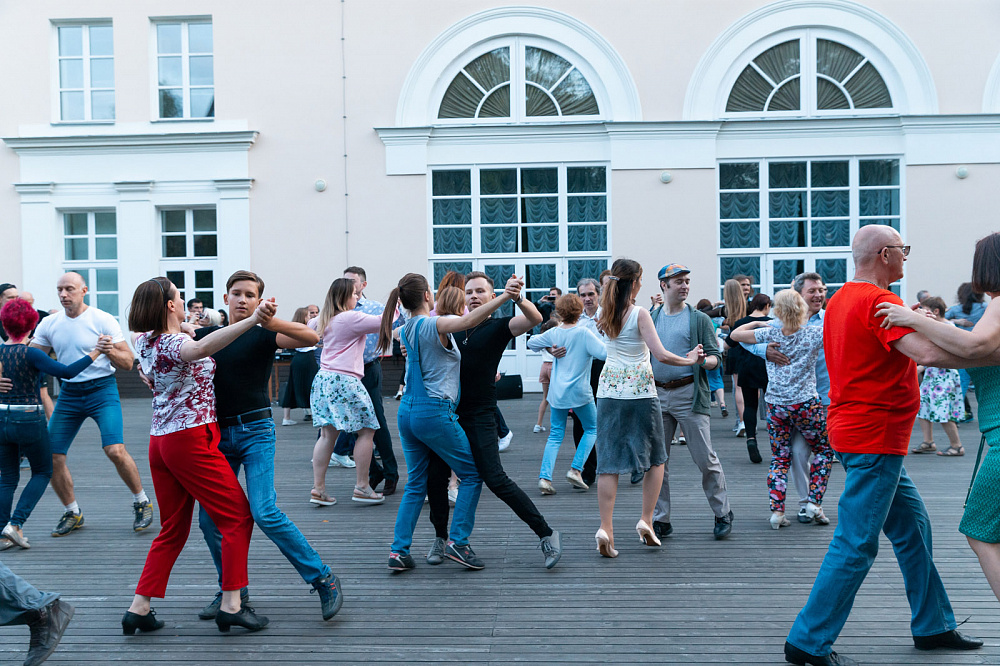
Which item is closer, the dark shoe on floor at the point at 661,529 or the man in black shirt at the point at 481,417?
the man in black shirt at the point at 481,417

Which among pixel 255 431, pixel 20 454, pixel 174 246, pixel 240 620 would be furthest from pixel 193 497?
pixel 174 246

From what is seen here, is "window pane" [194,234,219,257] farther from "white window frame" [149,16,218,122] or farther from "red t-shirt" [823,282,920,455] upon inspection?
"red t-shirt" [823,282,920,455]

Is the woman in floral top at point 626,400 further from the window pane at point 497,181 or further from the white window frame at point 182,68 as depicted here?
the white window frame at point 182,68

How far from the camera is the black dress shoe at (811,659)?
362 cm

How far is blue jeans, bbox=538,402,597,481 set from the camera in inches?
296

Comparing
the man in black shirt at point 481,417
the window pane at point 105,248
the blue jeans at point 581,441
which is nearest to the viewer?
the man in black shirt at point 481,417

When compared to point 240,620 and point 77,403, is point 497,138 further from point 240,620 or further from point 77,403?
point 240,620

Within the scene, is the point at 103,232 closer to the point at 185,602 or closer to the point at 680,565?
the point at 185,602

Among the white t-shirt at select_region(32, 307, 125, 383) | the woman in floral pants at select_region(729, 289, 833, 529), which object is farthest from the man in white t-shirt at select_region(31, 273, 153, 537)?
the woman in floral pants at select_region(729, 289, 833, 529)

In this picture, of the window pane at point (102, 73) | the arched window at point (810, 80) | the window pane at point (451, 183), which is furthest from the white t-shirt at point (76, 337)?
the arched window at point (810, 80)

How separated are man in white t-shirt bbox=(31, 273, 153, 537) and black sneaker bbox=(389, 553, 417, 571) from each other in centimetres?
232

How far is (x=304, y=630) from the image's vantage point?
14.1ft

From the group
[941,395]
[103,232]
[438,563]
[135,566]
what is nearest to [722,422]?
[941,395]

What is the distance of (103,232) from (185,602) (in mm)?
14591
